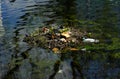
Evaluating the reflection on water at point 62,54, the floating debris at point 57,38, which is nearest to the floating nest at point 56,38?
the floating debris at point 57,38

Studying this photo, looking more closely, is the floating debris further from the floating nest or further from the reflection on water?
the reflection on water

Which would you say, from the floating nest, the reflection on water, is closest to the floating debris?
the floating nest

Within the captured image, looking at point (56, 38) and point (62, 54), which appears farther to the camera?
point (56, 38)

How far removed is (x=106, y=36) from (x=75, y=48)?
2.60m

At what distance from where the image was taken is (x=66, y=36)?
60.3 ft

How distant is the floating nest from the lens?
17344 mm

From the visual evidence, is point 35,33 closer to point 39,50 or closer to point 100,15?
point 39,50

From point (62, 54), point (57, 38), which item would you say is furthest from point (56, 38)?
point (62, 54)

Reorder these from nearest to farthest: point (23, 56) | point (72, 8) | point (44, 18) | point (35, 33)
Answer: point (23, 56)
point (35, 33)
point (44, 18)
point (72, 8)

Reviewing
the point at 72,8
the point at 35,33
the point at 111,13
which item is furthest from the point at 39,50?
the point at 72,8

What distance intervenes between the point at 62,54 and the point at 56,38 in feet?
7.59

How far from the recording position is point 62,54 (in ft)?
53.3

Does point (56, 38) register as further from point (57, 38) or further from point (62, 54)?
point (62, 54)

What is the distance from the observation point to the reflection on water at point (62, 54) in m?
13.8
